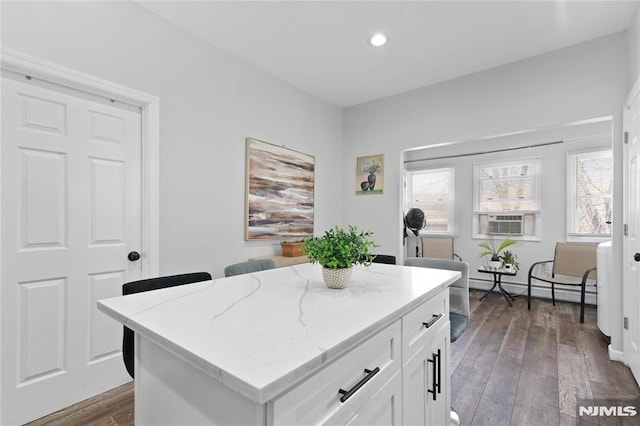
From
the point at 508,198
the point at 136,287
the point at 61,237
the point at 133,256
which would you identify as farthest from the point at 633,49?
the point at 61,237

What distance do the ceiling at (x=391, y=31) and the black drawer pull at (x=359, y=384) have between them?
89.3 inches

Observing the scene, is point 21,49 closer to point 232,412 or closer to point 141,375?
point 141,375

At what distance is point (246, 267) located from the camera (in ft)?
6.84

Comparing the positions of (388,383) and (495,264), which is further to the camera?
(495,264)

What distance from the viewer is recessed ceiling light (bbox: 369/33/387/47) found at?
251 centimetres

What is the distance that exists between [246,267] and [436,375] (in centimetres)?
130

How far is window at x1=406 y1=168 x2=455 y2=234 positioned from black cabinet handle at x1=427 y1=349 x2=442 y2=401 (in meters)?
4.15

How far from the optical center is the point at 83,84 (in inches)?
75.2

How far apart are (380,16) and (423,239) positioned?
372cm

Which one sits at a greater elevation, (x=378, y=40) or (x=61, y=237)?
(x=378, y=40)

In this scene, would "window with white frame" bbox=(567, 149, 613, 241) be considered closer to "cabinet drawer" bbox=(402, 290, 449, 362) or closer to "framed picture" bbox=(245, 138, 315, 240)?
"framed picture" bbox=(245, 138, 315, 240)

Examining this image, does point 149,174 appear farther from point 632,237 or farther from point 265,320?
point 632,237


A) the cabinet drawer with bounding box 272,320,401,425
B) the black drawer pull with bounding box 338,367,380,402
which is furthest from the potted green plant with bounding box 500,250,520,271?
the black drawer pull with bounding box 338,367,380,402

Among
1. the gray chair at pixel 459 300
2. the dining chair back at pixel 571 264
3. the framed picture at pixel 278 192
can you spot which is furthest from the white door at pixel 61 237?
the dining chair back at pixel 571 264
